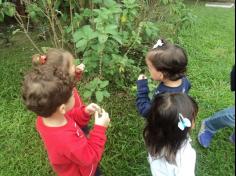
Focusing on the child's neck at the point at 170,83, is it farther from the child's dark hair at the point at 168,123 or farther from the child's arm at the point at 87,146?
the child's arm at the point at 87,146

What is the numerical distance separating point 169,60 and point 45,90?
86 centimetres

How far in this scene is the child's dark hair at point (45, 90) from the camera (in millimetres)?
1587

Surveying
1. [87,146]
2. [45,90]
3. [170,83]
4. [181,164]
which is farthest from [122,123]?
[45,90]

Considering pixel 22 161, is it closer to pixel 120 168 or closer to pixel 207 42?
pixel 120 168

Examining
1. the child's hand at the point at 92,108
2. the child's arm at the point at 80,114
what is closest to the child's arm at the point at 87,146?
the child's hand at the point at 92,108

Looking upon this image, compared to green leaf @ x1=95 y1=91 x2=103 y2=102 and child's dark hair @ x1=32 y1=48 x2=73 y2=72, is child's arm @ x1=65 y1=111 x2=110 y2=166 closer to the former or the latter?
child's dark hair @ x1=32 y1=48 x2=73 y2=72

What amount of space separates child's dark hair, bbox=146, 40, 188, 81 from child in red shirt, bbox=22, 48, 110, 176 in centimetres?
54

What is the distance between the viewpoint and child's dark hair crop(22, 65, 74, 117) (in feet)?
5.21

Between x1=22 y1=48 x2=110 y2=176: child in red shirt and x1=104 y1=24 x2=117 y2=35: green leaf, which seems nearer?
x1=22 y1=48 x2=110 y2=176: child in red shirt

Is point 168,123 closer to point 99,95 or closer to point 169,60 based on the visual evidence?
point 169,60

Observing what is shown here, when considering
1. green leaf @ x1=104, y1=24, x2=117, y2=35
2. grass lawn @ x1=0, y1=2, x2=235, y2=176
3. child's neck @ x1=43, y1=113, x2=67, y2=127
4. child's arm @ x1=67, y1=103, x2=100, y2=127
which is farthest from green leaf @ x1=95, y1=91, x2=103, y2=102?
child's neck @ x1=43, y1=113, x2=67, y2=127

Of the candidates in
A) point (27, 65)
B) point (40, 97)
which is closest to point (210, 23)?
point (27, 65)

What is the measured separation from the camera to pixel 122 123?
300cm

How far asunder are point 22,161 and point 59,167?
3.02 ft
